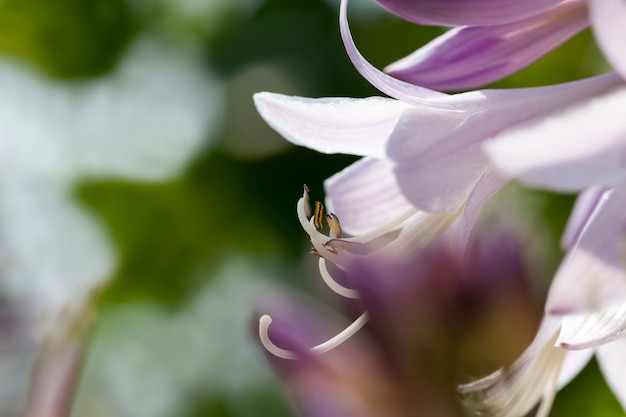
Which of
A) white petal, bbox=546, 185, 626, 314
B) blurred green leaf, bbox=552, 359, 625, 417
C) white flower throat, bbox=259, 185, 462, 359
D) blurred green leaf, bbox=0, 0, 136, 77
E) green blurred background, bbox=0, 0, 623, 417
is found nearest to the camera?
white petal, bbox=546, 185, 626, 314

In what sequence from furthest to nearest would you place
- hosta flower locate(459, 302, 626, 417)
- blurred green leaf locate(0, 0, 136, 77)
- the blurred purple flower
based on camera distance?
blurred green leaf locate(0, 0, 136, 77) < hosta flower locate(459, 302, 626, 417) < the blurred purple flower

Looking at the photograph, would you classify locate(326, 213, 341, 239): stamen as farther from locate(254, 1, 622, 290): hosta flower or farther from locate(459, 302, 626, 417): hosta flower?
locate(459, 302, 626, 417): hosta flower

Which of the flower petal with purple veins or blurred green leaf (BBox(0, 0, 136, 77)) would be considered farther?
blurred green leaf (BBox(0, 0, 136, 77))

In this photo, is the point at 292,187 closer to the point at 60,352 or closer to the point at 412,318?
the point at 60,352

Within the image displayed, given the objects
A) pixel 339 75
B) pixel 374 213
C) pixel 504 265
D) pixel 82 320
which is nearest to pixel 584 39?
pixel 339 75

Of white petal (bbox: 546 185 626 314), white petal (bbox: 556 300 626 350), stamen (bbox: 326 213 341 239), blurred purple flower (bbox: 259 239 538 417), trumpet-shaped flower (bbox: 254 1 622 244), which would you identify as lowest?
stamen (bbox: 326 213 341 239)

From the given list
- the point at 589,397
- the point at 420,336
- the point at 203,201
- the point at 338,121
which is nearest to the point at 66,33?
the point at 203,201

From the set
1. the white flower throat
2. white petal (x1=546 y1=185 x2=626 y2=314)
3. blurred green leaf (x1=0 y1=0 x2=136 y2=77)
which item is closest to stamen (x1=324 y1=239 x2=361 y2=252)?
the white flower throat

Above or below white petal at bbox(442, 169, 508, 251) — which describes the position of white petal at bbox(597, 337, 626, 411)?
below
